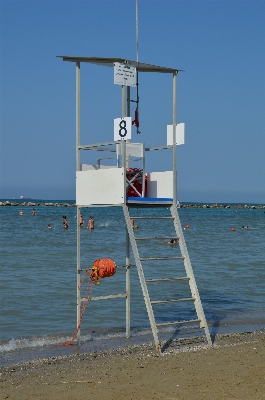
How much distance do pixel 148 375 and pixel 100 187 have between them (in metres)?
3.04

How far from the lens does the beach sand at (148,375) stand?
6.83m

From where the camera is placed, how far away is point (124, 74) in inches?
369

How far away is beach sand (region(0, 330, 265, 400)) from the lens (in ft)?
22.4

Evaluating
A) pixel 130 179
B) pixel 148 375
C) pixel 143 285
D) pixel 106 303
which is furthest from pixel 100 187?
pixel 106 303

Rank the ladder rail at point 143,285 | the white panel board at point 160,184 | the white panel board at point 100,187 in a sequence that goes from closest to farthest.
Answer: the ladder rail at point 143,285
the white panel board at point 100,187
the white panel board at point 160,184

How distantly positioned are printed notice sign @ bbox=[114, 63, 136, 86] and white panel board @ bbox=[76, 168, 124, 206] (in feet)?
4.25

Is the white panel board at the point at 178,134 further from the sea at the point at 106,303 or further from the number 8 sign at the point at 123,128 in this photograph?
the sea at the point at 106,303

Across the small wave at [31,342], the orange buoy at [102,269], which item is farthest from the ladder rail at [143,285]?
the small wave at [31,342]

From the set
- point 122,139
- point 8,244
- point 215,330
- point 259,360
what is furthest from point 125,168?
point 8,244

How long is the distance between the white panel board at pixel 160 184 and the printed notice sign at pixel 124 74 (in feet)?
4.94

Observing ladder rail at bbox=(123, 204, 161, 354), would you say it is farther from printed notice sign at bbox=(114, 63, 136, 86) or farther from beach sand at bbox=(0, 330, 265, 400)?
printed notice sign at bbox=(114, 63, 136, 86)

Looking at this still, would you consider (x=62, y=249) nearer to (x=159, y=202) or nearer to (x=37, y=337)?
(x=37, y=337)

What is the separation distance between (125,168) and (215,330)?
4.06m

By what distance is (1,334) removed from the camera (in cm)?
1130
